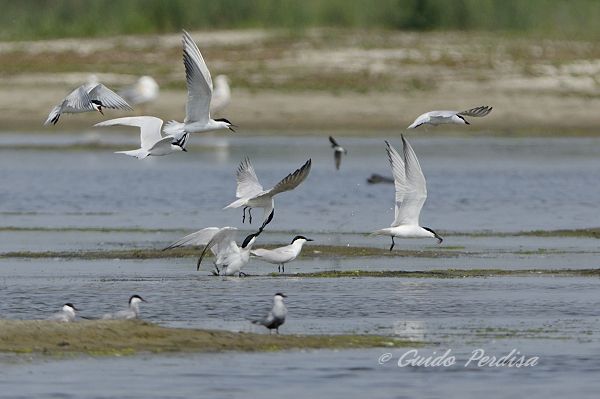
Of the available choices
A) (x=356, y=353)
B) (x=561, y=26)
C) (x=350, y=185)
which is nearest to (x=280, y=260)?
(x=356, y=353)

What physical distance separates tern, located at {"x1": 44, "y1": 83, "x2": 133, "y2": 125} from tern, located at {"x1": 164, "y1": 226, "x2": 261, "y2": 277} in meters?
2.13

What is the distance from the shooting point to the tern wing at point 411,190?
13.1 m

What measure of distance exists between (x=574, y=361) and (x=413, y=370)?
129 centimetres

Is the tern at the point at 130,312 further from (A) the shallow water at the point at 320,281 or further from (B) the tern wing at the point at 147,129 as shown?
(B) the tern wing at the point at 147,129

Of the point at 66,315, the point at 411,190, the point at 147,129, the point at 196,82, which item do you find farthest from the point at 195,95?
the point at 66,315

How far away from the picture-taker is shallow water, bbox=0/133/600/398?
8570mm

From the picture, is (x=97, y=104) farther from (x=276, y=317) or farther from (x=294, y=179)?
(x=276, y=317)

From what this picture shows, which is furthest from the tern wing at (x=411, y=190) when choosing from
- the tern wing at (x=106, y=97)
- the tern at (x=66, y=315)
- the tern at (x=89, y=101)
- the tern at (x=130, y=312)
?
the tern at (x=66, y=315)

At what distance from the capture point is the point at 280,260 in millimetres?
12891

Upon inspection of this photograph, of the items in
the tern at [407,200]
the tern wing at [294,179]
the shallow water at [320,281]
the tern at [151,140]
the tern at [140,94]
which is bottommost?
the shallow water at [320,281]

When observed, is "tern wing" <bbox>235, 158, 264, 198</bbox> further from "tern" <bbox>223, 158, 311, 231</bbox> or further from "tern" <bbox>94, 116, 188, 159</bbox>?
"tern" <bbox>94, 116, 188, 159</bbox>

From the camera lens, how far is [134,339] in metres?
9.40

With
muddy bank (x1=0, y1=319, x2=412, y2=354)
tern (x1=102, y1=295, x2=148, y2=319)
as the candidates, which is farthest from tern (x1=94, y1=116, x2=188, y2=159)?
muddy bank (x1=0, y1=319, x2=412, y2=354)

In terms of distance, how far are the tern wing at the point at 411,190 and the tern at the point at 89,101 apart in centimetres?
341
